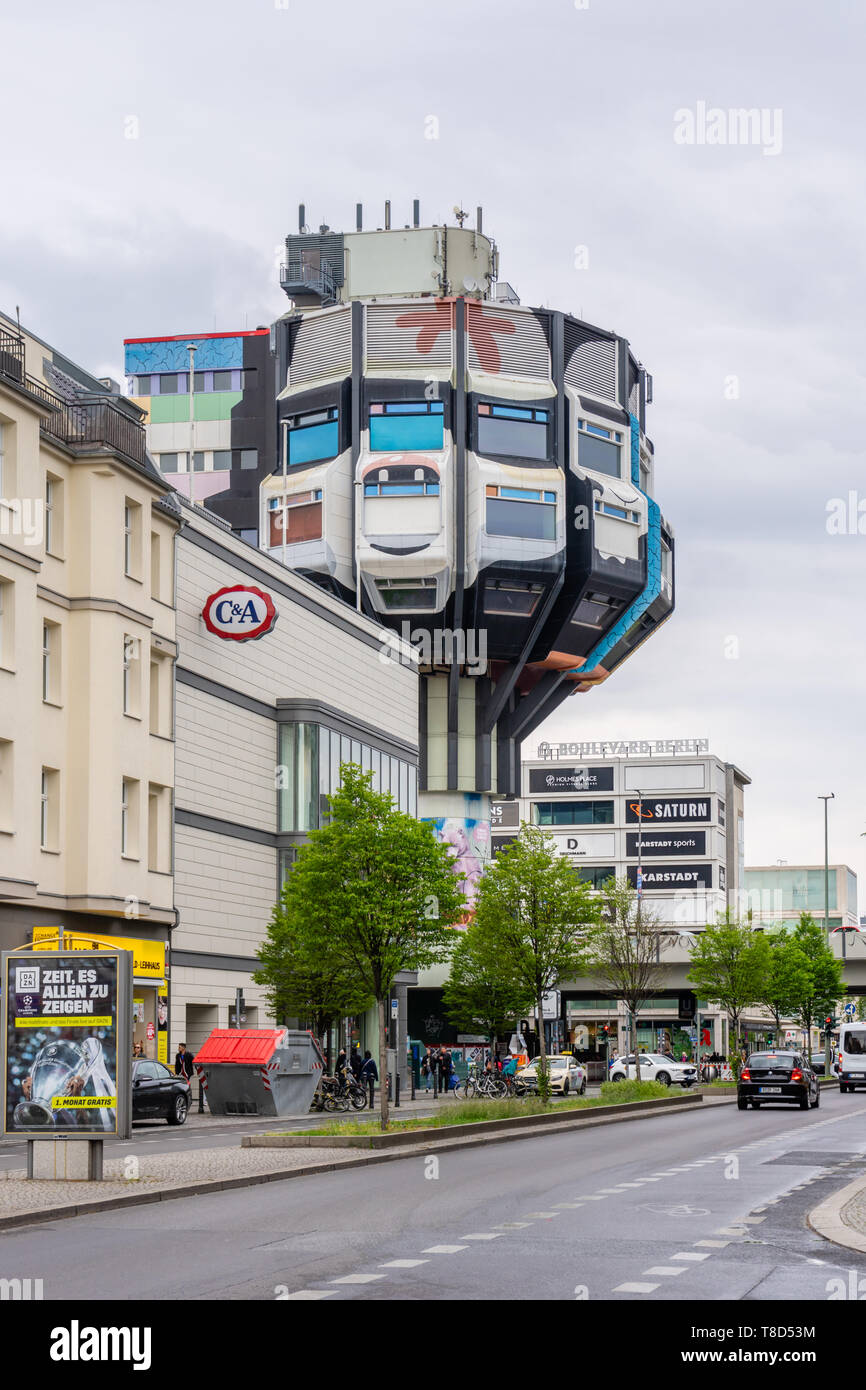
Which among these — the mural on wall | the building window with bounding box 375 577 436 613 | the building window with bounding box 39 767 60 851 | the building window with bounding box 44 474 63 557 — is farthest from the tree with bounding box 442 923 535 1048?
the mural on wall

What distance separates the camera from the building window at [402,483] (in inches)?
3317

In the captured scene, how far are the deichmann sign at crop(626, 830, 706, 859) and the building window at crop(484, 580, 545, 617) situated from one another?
54.8 metres

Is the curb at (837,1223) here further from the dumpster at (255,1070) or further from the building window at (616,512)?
the building window at (616,512)

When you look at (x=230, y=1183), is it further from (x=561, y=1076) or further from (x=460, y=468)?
(x=460, y=468)

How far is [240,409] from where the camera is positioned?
9988cm

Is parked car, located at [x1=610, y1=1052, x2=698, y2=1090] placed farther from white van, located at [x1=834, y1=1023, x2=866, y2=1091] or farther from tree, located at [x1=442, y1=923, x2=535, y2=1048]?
white van, located at [x1=834, y1=1023, x2=866, y2=1091]

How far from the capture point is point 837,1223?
54.1 feet

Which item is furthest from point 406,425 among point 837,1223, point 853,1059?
point 837,1223

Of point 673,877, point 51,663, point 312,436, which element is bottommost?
point 673,877

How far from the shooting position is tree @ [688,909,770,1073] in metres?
70.9

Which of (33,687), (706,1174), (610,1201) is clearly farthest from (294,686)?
(610,1201)

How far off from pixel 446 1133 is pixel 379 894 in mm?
4330
